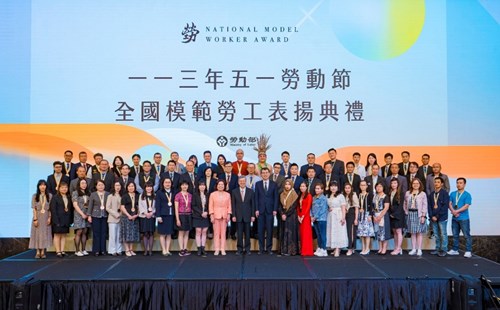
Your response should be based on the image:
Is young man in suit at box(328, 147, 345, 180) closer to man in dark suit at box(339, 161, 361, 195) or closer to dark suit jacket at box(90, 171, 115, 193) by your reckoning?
man in dark suit at box(339, 161, 361, 195)

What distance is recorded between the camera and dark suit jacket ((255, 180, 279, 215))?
6777 millimetres

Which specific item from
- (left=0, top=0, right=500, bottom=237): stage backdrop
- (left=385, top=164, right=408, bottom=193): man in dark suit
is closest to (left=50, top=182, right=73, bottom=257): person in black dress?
(left=0, top=0, right=500, bottom=237): stage backdrop

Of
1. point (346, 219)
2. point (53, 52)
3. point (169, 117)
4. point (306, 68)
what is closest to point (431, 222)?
point (346, 219)

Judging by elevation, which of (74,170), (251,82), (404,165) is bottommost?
(74,170)

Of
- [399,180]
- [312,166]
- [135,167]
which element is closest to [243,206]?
[312,166]

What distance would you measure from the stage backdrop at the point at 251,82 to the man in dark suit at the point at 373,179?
102 cm

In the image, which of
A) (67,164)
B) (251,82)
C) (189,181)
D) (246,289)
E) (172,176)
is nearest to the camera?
(246,289)

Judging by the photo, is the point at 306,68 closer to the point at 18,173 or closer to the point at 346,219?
the point at 346,219

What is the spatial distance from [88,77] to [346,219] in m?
4.72

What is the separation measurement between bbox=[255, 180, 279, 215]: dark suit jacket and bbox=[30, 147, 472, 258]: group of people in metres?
0.01

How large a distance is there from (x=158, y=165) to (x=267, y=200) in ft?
5.75

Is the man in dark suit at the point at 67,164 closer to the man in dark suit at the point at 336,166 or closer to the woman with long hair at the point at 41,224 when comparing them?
the woman with long hair at the point at 41,224

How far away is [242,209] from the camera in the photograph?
6.75 metres

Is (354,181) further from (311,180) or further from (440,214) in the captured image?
(440,214)
